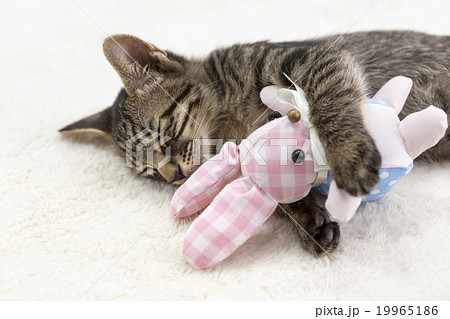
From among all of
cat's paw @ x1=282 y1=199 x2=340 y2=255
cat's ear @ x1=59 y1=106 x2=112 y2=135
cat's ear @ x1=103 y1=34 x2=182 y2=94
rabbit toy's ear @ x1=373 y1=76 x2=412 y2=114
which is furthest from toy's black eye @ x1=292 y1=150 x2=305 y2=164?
cat's ear @ x1=59 y1=106 x2=112 y2=135

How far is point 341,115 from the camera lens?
129cm

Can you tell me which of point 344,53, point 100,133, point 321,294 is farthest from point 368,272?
point 100,133

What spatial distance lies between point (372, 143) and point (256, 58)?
68cm

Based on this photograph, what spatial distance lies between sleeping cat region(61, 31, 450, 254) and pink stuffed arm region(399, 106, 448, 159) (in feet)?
0.52

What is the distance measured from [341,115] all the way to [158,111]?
0.71 m

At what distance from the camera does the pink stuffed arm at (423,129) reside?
1.18 meters

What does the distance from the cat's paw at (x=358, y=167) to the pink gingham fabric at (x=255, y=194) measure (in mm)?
97

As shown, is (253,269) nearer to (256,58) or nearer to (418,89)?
(256,58)

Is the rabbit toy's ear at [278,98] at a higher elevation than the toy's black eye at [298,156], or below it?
higher

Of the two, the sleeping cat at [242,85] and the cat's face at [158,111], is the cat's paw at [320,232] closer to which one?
the sleeping cat at [242,85]

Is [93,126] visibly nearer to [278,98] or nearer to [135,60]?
[135,60]

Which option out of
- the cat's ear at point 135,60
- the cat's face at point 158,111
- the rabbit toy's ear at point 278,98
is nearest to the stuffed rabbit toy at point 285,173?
the rabbit toy's ear at point 278,98

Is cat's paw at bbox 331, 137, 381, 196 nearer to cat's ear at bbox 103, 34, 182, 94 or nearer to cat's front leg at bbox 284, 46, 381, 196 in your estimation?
cat's front leg at bbox 284, 46, 381, 196

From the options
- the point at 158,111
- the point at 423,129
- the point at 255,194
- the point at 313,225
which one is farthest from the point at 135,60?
the point at 423,129
